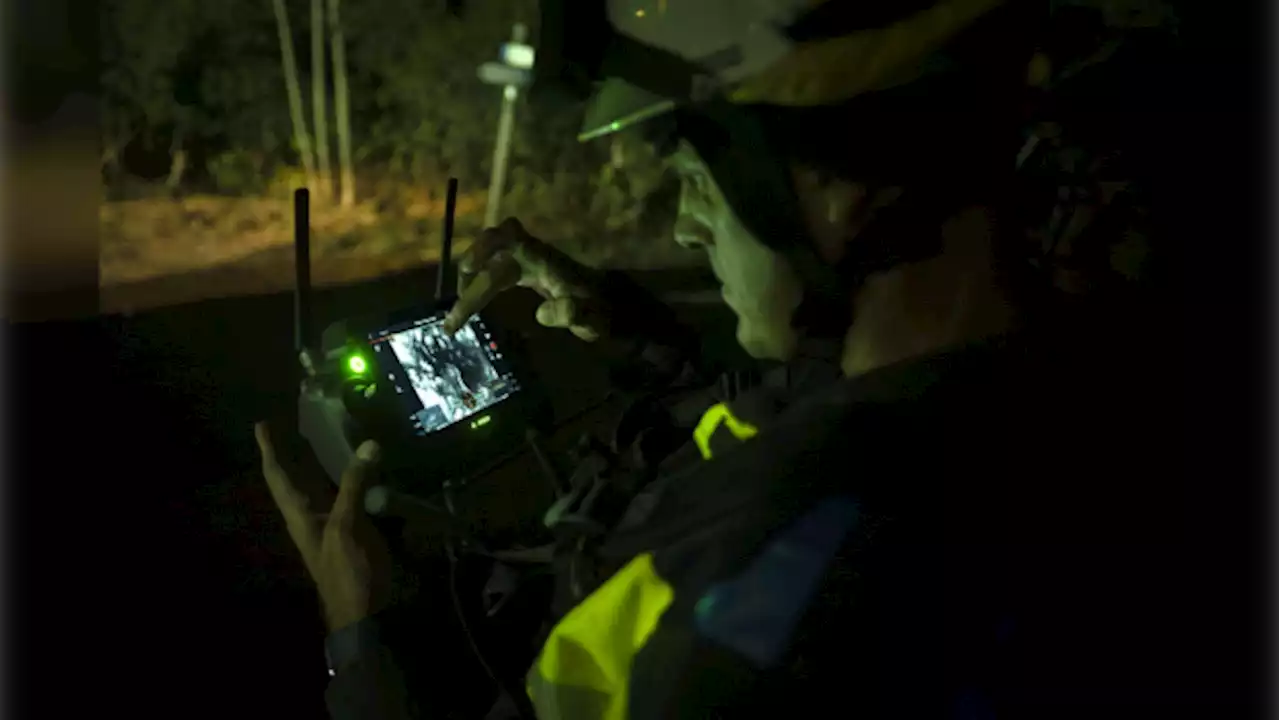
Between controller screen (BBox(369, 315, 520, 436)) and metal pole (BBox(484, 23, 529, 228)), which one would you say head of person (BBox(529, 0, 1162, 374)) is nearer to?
controller screen (BBox(369, 315, 520, 436))

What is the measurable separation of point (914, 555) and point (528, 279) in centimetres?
126

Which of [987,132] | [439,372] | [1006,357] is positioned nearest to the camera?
[1006,357]

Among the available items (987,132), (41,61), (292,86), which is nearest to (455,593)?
(987,132)

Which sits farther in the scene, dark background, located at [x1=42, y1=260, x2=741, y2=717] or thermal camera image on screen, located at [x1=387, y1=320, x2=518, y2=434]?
thermal camera image on screen, located at [x1=387, y1=320, x2=518, y2=434]

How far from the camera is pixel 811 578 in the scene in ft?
2.79

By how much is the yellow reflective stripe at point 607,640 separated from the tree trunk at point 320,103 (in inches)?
103

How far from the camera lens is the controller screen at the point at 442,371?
173 cm

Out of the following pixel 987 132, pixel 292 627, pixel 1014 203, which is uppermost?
pixel 987 132

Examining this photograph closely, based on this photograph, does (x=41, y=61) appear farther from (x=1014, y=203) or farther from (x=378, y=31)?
(x=378, y=31)

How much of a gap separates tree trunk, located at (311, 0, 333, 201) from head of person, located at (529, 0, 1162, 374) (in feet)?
7.37

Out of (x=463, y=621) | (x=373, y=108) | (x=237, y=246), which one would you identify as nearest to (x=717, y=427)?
(x=463, y=621)

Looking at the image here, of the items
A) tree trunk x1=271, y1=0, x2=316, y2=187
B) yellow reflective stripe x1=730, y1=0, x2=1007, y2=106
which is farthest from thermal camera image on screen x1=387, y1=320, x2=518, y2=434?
tree trunk x1=271, y1=0, x2=316, y2=187

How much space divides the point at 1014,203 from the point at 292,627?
4.61 ft

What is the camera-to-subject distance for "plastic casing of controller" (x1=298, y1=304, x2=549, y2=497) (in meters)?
1.63
